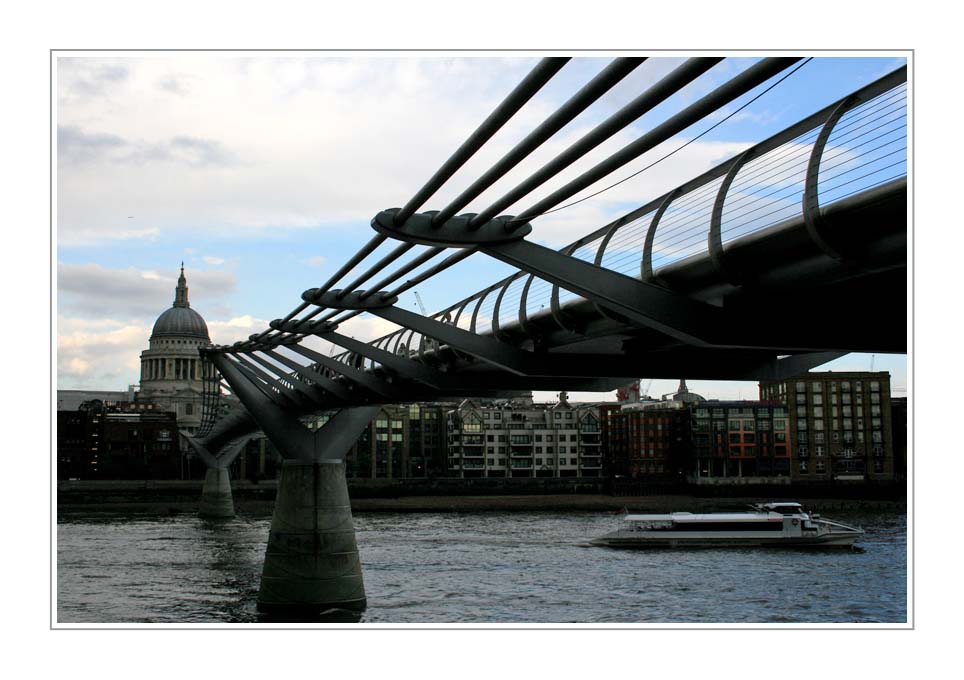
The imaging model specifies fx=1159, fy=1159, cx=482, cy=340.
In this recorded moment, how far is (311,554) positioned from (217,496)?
56.5 m

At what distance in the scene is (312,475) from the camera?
35281mm

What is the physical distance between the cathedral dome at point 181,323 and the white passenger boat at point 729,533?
122394mm

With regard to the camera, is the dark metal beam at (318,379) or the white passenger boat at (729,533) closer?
the dark metal beam at (318,379)

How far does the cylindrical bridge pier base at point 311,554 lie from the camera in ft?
107

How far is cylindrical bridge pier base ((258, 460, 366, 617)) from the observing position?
3275 cm

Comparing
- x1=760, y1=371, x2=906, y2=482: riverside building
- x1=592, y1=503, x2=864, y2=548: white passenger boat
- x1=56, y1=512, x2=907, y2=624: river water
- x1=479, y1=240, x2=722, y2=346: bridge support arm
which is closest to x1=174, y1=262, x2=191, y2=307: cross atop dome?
x1=760, y1=371, x2=906, y2=482: riverside building

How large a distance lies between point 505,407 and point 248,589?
101 metres

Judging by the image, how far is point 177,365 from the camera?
171 meters

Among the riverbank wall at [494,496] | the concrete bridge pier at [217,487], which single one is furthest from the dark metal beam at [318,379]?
the riverbank wall at [494,496]

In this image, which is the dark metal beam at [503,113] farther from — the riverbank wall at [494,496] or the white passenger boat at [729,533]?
the riverbank wall at [494,496]

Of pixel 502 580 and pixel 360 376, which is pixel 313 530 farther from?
pixel 502 580

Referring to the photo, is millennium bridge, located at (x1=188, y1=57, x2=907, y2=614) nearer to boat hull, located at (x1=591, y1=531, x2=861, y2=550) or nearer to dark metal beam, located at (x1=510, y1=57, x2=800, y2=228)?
dark metal beam, located at (x1=510, y1=57, x2=800, y2=228)

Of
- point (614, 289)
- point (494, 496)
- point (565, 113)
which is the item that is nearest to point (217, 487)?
point (494, 496)
